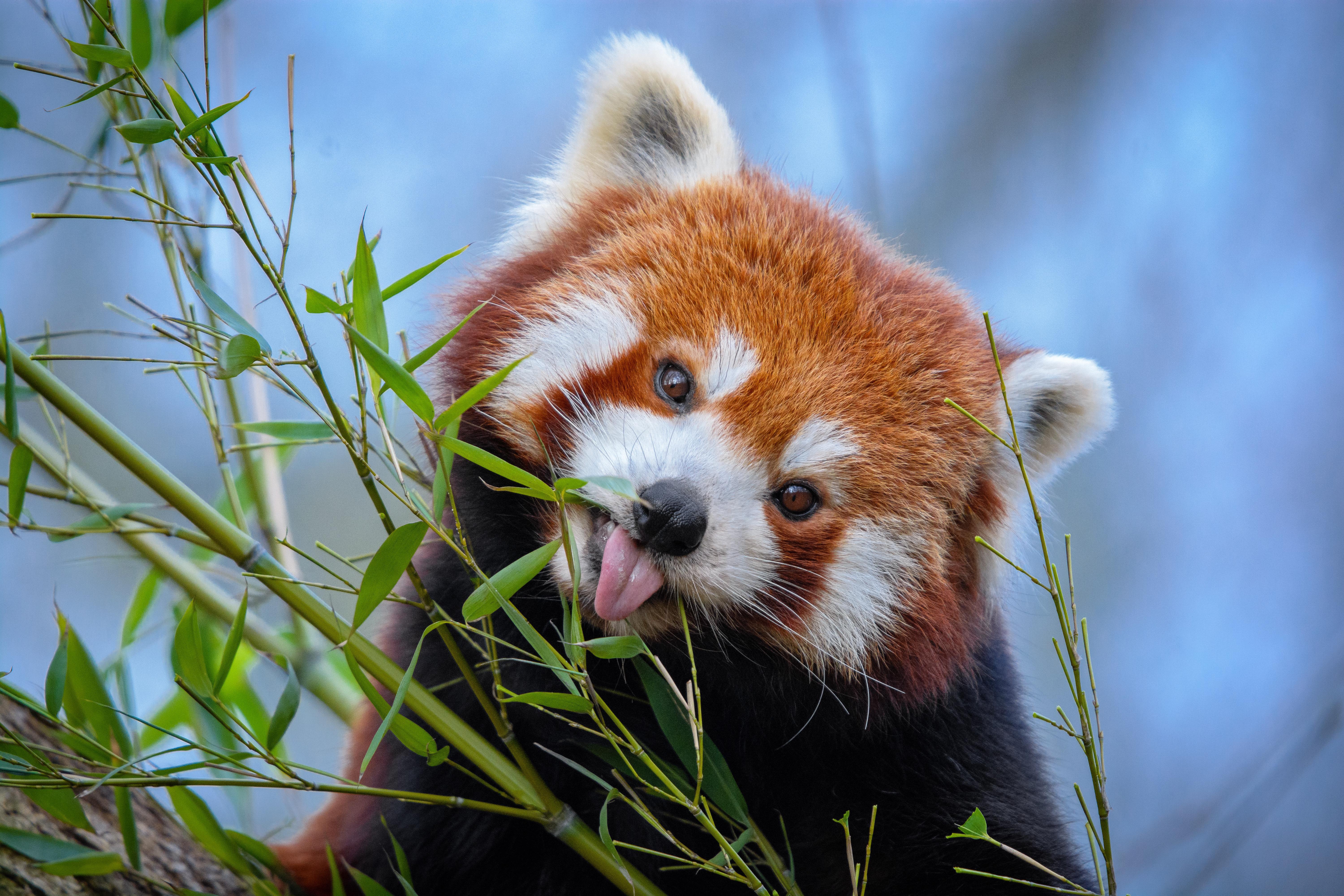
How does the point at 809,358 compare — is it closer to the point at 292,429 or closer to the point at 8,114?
the point at 292,429

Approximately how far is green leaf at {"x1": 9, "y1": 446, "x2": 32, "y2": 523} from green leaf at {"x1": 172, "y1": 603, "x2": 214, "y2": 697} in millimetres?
258

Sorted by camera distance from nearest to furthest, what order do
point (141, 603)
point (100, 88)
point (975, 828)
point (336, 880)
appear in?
point (100, 88) < point (975, 828) < point (336, 880) < point (141, 603)

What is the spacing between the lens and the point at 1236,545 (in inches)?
153

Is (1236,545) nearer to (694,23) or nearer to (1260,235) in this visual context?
(1260,235)

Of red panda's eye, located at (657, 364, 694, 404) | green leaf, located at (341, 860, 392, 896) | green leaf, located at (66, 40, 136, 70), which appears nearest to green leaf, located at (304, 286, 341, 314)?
green leaf, located at (66, 40, 136, 70)

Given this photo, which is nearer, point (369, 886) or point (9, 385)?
point (9, 385)

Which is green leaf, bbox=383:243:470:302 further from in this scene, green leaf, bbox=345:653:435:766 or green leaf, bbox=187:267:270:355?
green leaf, bbox=345:653:435:766

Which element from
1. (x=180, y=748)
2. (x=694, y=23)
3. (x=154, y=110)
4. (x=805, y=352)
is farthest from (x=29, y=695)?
(x=694, y=23)

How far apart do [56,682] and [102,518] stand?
24cm

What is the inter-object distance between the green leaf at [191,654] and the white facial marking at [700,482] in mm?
495

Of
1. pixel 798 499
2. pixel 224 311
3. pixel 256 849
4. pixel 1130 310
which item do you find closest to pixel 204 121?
pixel 224 311

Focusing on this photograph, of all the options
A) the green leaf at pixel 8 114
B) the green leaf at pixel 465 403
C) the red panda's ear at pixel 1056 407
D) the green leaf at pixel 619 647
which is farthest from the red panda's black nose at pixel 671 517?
the green leaf at pixel 8 114

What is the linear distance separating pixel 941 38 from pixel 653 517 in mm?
4053

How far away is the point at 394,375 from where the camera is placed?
1.00 meters
